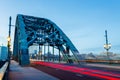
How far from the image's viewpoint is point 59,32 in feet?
233

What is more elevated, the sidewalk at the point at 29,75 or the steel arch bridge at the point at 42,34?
the steel arch bridge at the point at 42,34

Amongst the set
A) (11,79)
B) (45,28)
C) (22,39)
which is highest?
(45,28)

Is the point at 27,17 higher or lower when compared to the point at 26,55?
higher

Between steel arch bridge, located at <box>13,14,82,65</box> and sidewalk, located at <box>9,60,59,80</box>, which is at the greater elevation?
steel arch bridge, located at <box>13,14,82,65</box>

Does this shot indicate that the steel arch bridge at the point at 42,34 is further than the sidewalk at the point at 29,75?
Yes

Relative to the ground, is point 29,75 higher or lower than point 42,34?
lower

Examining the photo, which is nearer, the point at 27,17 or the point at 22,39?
the point at 22,39

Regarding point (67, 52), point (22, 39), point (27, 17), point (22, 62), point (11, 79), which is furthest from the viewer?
point (27, 17)

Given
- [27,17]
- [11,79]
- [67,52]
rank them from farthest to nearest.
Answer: [27,17]
[67,52]
[11,79]

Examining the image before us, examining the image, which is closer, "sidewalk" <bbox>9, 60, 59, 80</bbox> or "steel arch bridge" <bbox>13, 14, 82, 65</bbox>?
"sidewalk" <bbox>9, 60, 59, 80</bbox>

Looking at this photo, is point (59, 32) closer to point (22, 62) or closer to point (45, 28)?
point (45, 28)

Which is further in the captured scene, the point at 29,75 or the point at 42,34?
the point at 42,34

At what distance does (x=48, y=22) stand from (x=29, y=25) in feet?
22.4

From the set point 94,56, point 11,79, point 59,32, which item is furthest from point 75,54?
point 11,79
